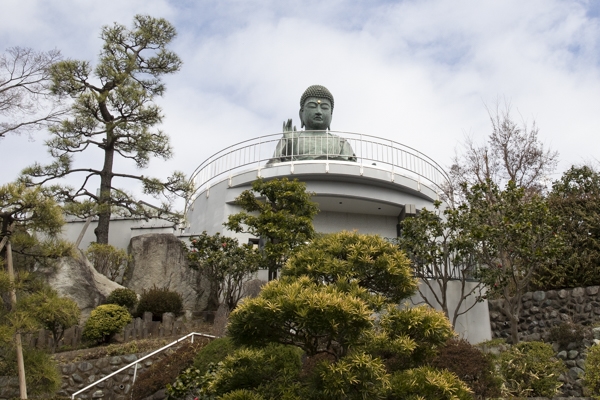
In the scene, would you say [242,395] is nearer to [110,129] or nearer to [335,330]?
[335,330]

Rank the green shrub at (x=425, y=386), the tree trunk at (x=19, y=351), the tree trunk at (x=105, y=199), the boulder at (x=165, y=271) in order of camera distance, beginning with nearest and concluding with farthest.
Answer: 1. the green shrub at (x=425, y=386)
2. the tree trunk at (x=19, y=351)
3. the boulder at (x=165, y=271)
4. the tree trunk at (x=105, y=199)

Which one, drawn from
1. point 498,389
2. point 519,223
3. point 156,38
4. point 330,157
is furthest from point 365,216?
point 498,389

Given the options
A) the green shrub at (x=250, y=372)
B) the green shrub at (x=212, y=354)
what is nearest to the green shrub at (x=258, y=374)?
the green shrub at (x=250, y=372)

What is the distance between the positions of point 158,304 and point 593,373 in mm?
8845

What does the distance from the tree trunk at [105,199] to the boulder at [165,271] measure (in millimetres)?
1356

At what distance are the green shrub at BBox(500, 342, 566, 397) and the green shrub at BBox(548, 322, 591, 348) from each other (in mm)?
1055

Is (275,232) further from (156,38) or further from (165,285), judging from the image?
(156,38)

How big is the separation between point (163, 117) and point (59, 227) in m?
9.29

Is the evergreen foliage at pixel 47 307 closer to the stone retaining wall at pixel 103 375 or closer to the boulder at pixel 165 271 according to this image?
the stone retaining wall at pixel 103 375

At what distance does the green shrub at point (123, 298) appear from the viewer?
44.7 feet

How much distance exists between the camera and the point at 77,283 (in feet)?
45.3

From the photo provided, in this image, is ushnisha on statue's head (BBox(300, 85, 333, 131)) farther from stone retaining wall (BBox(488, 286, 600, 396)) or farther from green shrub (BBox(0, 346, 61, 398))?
green shrub (BBox(0, 346, 61, 398))

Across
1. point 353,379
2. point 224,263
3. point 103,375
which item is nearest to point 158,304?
point 224,263

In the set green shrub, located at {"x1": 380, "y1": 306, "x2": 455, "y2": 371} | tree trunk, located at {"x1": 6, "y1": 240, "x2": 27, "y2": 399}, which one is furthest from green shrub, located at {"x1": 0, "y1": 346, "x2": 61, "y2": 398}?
green shrub, located at {"x1": 380, "y1": 306, "x2": 455, "y2": 371}
